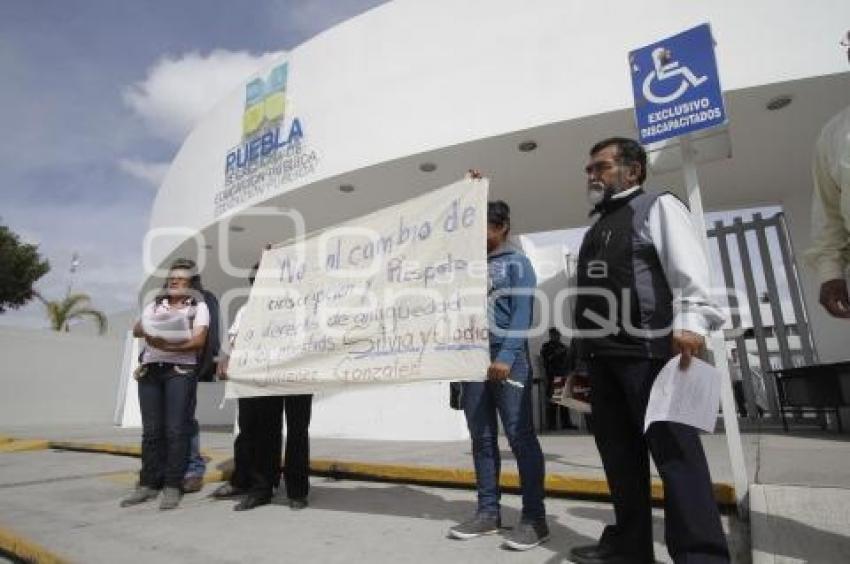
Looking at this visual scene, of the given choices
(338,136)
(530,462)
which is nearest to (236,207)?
(338,136)

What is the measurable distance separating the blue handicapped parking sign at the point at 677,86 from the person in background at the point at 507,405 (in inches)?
41.3

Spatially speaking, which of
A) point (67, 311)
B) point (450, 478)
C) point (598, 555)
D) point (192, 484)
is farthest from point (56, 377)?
point (598, 555)

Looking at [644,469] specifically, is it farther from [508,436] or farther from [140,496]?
[140,496]

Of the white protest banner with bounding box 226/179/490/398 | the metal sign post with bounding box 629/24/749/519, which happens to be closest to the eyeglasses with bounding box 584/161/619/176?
the white protest banner with bounding box 226/179/490/398

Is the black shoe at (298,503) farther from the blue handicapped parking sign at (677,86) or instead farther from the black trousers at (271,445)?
the blue handicapped parking sign at (677,86)

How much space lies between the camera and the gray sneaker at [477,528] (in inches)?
97.5

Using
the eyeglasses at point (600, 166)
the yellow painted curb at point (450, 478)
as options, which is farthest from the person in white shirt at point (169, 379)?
the eyeglasses at point (600, 166)

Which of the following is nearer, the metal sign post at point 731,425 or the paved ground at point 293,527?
the paved ground at point 293,527

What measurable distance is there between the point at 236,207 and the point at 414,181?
3.03m

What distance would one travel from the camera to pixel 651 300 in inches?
79.7

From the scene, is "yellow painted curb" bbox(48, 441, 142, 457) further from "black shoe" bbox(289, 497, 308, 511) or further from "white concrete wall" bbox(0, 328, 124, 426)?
"white concrete wall" bbox(0, 328, 124, 426)

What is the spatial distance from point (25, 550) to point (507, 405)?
7.96ft

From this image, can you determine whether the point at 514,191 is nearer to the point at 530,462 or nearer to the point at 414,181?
the point at 414,181

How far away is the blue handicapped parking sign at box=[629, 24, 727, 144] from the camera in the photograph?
2.75 metres
